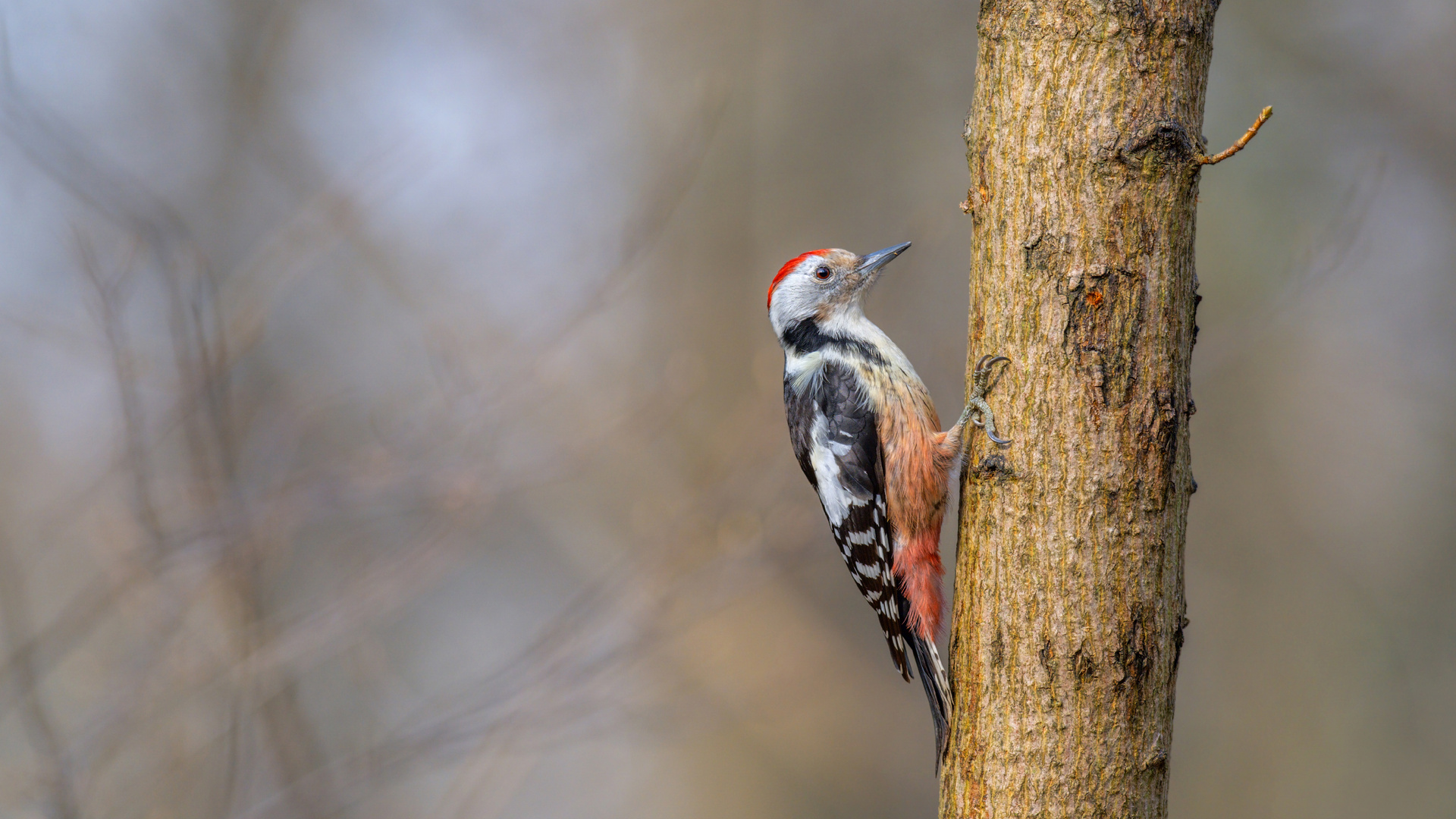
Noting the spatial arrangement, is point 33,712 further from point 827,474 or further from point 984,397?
point 984,397

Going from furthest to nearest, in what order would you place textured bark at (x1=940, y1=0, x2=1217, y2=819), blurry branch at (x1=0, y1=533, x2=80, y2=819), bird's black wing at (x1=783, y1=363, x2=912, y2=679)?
bird's black wing at (x1=783, y1=363, x2=912, y2=679), blurry branch at (x1=0, y1=533, x2=80, y2=819), textured bark at (x1=940, y1=0, x2=1217, y2=819)

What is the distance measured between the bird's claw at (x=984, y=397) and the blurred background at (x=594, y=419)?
71.0 inches

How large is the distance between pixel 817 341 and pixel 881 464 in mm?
553

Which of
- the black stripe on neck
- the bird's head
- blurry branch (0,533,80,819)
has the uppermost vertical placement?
the bird's head

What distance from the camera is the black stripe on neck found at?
3.00 meters

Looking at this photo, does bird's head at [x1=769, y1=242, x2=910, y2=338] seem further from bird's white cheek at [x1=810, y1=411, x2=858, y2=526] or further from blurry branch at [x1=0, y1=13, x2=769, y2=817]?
blurry branch at [x1=0, y1=13, x2=769, y2=817]

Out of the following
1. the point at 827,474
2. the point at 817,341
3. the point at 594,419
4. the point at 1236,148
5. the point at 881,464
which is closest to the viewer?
the point at 1236,148

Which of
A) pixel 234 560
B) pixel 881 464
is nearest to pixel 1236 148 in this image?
pixel 881 464

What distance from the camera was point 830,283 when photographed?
323 centimetres

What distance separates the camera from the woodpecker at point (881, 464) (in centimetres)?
271

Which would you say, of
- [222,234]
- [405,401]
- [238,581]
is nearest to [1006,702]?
[238,581]

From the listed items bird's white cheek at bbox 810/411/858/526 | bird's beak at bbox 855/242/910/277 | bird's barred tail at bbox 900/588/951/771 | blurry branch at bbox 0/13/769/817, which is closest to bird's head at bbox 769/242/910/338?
bird's beak at bbox 855/242/910/277

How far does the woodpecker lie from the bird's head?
28mm

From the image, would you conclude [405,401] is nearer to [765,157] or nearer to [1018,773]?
[765,157]
